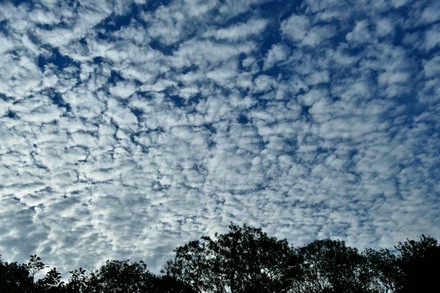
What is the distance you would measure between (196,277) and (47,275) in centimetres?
4293

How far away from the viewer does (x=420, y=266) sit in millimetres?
49969

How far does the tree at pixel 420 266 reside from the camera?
1845 inches

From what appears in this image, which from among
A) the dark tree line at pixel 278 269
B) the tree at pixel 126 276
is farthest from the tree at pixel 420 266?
the tree at pixel 126 276

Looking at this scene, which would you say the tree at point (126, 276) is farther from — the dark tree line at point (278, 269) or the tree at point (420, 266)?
the tree at point (420, 266)

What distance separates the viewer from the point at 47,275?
25.1 metres

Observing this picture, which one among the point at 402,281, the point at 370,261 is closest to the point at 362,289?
the point at 370,261

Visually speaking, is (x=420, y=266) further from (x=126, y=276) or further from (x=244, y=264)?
(x=126, y=276)

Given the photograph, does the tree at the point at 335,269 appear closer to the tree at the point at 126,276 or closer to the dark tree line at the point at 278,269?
the dark tree line at the point at 278,269

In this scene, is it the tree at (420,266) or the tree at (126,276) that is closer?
the tree at (420,266)

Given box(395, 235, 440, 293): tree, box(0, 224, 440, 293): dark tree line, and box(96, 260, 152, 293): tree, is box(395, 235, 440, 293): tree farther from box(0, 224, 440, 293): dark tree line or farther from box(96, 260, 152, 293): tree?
box(96, 260, 152, 293): tree

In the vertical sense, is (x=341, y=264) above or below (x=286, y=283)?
above

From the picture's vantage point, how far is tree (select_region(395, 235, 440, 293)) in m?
46.9

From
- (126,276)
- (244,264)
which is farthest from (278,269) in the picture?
(126,276)

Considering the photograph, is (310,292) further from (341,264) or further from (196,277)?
(196,277)
